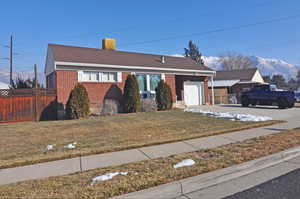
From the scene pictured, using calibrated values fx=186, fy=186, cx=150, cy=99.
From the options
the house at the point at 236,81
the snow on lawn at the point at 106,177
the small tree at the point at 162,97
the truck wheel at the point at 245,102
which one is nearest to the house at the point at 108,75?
the small tree at the point at 162,97

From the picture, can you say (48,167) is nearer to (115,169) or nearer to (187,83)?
(115,169)

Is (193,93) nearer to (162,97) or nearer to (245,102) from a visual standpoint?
(245,102)

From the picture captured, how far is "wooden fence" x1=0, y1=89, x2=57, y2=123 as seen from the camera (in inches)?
433

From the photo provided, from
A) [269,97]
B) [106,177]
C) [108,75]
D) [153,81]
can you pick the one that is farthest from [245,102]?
[106,177]

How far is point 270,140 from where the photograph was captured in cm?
553

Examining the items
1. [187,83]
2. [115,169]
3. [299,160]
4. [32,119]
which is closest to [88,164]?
[115,169]

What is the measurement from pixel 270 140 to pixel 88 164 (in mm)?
5164

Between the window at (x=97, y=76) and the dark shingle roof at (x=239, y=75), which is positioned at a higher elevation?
the dark shingle roof at (x=239, y=75)

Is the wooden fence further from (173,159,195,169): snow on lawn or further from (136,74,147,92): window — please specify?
(173,159,195,169): snow on lawn

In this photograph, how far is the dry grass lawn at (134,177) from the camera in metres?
2.93

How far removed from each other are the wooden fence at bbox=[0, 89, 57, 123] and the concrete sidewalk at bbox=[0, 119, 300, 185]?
8.56m

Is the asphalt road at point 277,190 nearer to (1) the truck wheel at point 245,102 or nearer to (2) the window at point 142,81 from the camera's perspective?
(2) the window at point 142,81

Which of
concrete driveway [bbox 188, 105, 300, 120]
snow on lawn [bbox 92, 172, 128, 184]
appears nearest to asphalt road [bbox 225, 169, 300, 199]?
snow on lawn [bbox 92, 172, 128, 184]

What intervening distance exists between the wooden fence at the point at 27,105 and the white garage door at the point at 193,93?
11326mm
